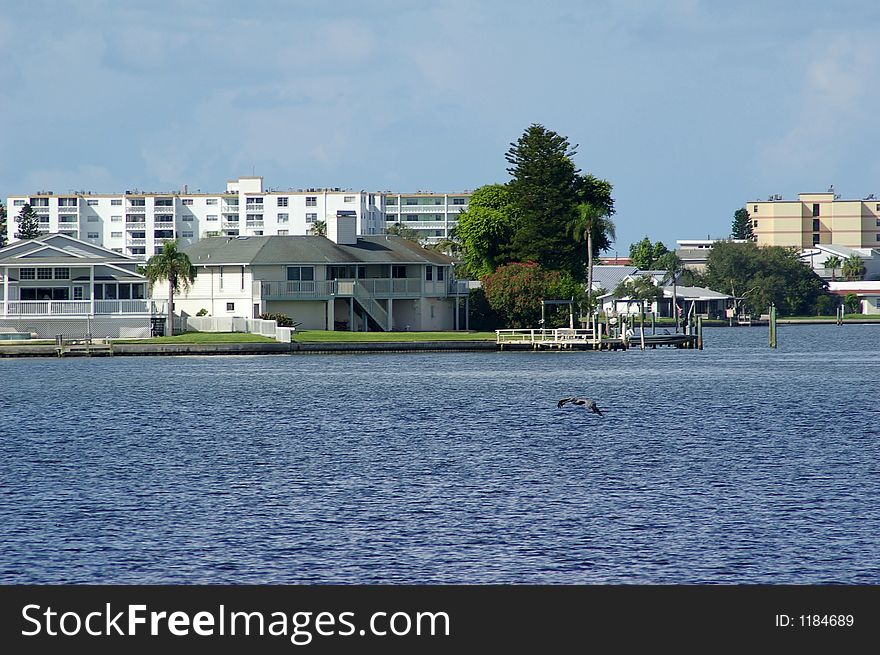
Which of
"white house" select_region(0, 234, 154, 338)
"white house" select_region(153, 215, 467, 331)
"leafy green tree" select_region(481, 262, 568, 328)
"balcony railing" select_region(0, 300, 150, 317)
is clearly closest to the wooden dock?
"leafy green tree" select_region(481, 262, 568, 328)

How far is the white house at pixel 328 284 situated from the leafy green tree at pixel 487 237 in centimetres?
539

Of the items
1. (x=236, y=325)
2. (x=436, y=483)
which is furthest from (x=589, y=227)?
(x=436, y=483)

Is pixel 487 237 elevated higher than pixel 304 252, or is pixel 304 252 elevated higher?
pixel 487 237

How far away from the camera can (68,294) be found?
335 feet

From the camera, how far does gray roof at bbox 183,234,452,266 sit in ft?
360

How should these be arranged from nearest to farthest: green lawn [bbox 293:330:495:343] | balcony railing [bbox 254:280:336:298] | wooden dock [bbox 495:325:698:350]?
1. green lawn [bbox 293:330:495:343]
2. wooden dock [bbox 495:325:698:350]
3. balcony railing [bbox 254:280:336:298]

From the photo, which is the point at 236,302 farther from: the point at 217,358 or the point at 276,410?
the point at 276,410

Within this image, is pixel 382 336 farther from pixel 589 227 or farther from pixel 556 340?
pixel 589 227

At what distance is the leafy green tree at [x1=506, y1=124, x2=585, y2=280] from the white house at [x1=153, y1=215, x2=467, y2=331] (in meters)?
7.57

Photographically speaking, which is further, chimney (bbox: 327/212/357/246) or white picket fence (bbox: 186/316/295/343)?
chimney (bbox: 327/212/357/246)

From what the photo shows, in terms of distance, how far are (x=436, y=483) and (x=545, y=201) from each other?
85701 millimetres

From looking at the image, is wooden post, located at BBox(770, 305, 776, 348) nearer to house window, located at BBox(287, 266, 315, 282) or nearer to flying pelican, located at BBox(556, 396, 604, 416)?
house window, located at BBox(287, 266, 315, 282)

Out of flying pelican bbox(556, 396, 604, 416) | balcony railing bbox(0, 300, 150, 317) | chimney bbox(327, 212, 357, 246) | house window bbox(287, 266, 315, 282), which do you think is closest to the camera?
flying pelican bbox(556, 396, 604, 416)

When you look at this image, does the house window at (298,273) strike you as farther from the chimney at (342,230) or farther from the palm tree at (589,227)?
the palm tree at (589,227)
